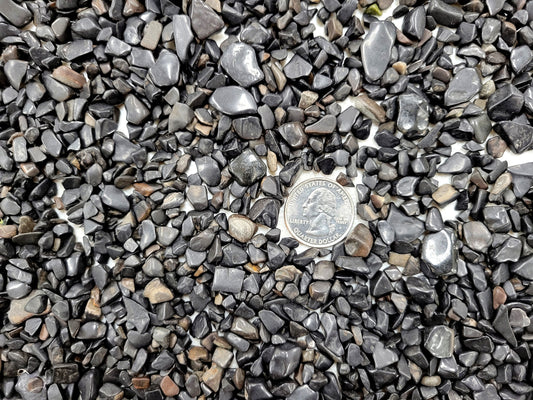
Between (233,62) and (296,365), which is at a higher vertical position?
(233,62)

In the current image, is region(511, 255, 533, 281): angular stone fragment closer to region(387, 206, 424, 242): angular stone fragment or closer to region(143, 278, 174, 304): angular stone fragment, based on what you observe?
region(387, 206, 424, 242): angular stone fragment

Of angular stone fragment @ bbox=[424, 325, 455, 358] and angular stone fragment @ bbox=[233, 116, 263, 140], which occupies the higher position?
angular stone fragment @ bbox=[233, 116, 263, 140]

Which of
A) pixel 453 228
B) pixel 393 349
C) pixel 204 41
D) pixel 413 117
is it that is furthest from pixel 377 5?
pixel 393 349

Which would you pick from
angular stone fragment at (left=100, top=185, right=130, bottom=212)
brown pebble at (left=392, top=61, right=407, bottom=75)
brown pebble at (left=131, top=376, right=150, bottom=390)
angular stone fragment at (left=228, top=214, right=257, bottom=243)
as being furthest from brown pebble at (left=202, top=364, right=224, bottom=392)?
brown pebble at (left=392, top=61, right=407, bottom=75)

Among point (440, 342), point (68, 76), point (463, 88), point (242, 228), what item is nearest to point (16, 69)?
point (68, 76)

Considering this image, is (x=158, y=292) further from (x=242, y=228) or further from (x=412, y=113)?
(x=412, y=113)

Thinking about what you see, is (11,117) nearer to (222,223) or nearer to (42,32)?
(42,32)

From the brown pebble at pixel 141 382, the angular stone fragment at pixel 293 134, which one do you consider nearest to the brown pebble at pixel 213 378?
the brown pebble at pixel 141 382

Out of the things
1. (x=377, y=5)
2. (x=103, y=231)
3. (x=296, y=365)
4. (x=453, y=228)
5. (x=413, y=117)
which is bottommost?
(x=296, y=365)
